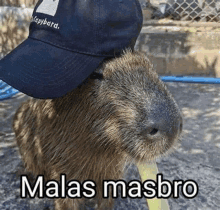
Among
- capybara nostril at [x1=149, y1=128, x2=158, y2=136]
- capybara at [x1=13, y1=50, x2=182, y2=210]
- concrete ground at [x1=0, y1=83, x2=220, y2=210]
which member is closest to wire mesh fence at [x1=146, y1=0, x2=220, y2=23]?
concrete ground at [x1=0, y1=83, x2=220, y2=210]

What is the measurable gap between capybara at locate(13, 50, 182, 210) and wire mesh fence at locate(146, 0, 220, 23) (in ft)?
11.2

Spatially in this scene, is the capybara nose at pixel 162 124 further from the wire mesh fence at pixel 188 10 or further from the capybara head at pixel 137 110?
the wire mesh fence at pixel 188 10

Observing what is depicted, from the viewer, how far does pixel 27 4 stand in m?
4.95

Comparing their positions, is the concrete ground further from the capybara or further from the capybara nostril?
the capybara nostril

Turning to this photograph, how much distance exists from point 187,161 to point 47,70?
1.64 meters

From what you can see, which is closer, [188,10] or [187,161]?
[187,161]

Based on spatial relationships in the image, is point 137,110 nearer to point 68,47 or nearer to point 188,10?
point 68,47

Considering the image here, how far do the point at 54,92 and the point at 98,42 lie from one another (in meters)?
0.34

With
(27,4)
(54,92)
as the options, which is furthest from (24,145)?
(27,4)

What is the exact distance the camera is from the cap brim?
4.98ft

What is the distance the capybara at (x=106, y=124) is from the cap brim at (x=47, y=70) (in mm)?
100

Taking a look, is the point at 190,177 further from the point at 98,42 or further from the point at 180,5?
the point at 180,5

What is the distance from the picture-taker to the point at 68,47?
1.58 metres

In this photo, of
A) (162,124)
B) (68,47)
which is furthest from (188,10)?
(162,124)
